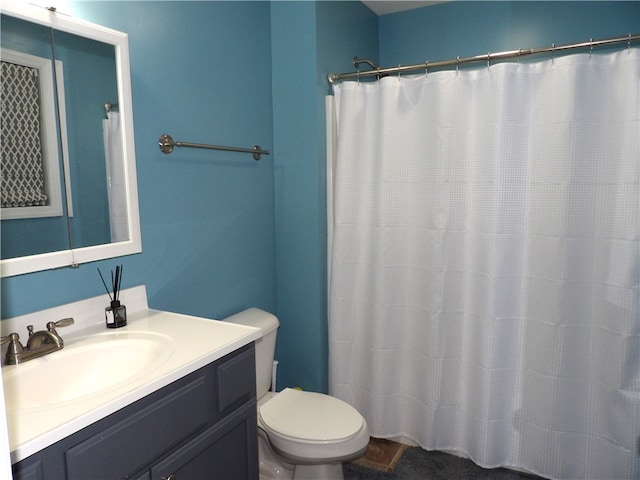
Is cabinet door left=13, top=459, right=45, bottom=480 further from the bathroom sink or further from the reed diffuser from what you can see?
the reed diffuser

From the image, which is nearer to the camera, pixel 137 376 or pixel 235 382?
pixel 137 376

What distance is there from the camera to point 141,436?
1142 millimetres

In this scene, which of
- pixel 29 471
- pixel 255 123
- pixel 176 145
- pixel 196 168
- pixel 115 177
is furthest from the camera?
pixel 255 123

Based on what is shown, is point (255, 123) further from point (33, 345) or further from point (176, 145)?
point (33, 345)

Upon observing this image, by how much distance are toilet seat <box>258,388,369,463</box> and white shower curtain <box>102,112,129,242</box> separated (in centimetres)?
94

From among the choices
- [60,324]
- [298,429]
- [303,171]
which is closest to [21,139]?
[60,324]

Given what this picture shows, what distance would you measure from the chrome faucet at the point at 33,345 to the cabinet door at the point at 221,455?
0.47 metres

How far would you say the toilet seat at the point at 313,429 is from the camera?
5.84 feet

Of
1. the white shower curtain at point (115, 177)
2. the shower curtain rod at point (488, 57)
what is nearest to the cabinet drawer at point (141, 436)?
the white shower curtain at point (115, 177)

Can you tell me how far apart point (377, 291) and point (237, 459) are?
109 centimetres

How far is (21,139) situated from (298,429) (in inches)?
54.6

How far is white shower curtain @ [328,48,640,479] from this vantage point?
1.89m

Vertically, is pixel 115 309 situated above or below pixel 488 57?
below

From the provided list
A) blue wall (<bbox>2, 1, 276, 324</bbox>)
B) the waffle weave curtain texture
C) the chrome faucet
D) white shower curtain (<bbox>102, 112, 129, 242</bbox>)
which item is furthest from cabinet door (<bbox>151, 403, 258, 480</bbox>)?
the waffle weave curtain texture
